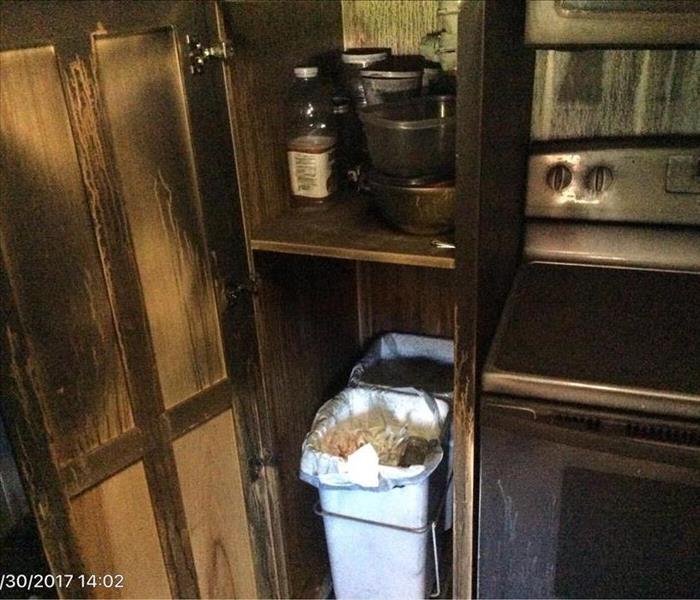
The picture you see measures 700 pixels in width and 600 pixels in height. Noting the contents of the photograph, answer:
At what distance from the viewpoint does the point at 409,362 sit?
5.21 ft

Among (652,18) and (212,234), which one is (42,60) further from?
(652,18)

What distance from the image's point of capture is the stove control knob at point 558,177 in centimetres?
117

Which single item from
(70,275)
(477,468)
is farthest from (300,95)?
(477,468)

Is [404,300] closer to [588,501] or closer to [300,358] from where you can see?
[300,358]

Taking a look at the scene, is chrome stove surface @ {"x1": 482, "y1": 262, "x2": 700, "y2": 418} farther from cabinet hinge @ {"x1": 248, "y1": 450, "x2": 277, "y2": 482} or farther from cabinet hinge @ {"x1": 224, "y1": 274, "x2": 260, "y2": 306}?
cabinet hinge @ {"x1": 248, "y1": 450, "x2": 277, "y2": 482}

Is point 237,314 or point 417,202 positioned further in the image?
point 237,314

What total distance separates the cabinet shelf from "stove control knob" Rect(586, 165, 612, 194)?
Result: 328 millimetres

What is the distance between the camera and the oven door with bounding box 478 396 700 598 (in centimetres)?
80

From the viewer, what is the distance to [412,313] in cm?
157

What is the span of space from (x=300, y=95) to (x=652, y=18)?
56 cm

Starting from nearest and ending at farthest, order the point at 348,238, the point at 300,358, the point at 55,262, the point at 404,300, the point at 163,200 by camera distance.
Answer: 1. the point at 55,262
2. the point at 163,200
3. the point at 348,238
4. the point at 300,358
5. the point at 404,300

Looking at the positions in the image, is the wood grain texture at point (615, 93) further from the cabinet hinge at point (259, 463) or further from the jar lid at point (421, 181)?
the cabinet hinge at point (259, 463)

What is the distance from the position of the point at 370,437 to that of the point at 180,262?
56cm

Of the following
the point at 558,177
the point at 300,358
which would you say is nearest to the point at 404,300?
the point at 300,358
